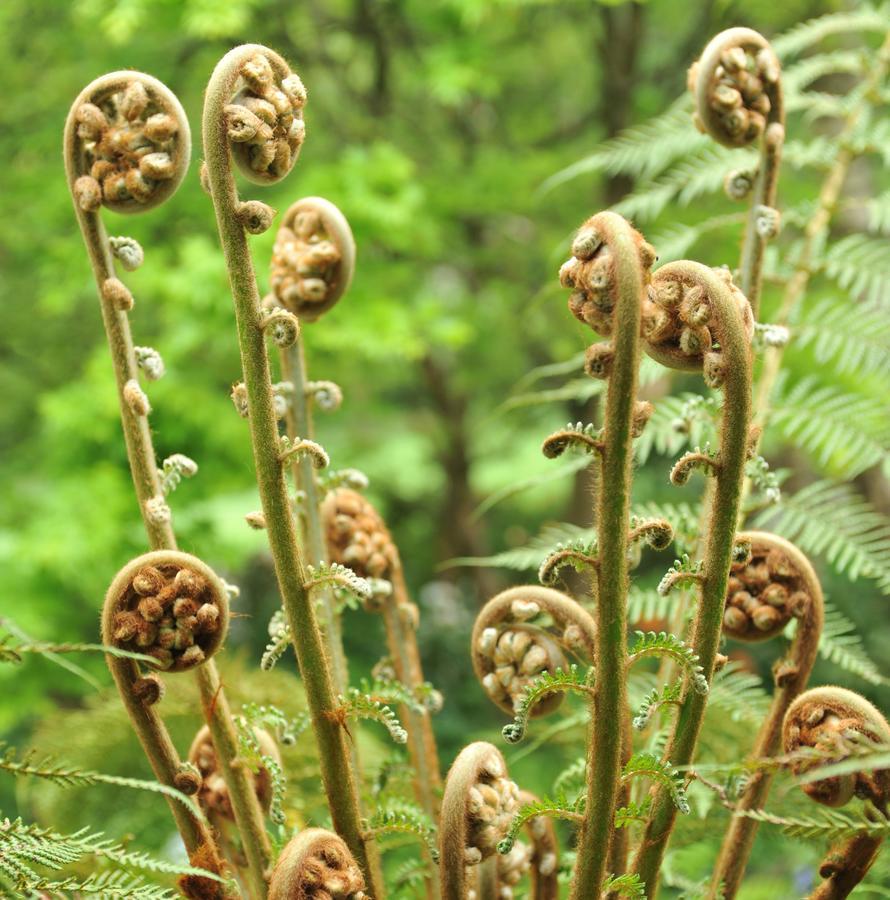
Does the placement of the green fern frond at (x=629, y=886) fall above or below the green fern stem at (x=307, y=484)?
below

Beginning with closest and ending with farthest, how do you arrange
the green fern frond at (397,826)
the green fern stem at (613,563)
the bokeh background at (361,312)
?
the green fern stem at (613,563) → the green fern frond at (397,826) → the bokeh background at (361,312)

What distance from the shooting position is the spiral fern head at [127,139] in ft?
2.28

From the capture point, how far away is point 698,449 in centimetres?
61

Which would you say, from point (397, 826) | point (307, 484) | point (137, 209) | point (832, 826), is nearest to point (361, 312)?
point (307, 484)

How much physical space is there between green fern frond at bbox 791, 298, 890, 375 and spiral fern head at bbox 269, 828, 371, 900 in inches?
28.8

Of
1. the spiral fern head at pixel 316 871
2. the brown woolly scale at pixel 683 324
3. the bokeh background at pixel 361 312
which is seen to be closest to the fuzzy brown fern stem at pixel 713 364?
the brown woolly scale at pixel 683 324

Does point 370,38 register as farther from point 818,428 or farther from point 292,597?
point 292,597

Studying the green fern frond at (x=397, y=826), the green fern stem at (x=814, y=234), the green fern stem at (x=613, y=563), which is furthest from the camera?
the green fern stem at (x=814, y=234)

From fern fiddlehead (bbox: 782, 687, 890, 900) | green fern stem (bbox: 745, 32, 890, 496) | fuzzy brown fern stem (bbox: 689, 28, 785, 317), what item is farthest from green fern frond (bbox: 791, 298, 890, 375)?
fern fiddlehead (bbox: 782, 687, 890, 900)

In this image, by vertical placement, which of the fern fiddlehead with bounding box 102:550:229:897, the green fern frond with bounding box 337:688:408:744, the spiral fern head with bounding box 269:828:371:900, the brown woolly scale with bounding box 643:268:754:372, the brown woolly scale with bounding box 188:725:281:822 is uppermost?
the brown woolly scale with bounding box 643:268:754:372

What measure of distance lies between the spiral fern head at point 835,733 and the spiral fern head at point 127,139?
20.0 inches

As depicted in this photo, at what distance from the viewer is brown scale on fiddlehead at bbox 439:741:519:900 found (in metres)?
0.64

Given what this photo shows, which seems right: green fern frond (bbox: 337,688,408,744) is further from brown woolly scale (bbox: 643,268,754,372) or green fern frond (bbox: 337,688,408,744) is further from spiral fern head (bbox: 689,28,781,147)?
spiral fern head (bbox: 689,28,781,147)

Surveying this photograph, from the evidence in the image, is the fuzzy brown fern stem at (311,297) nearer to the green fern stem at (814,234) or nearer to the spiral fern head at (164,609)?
the spiral fern head at (164,609)
